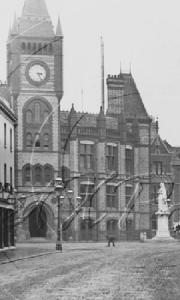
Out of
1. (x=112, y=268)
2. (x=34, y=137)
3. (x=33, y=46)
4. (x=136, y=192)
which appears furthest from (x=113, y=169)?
(x=112, y=268)

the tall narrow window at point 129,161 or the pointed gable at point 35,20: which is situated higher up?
the pointed gable at point 35,20

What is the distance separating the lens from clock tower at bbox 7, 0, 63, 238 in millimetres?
84750

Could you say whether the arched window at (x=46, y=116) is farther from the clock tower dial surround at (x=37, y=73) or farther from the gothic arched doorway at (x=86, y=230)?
the gothic arched doorway at (x=86, y=230)

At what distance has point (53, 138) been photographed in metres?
86.0

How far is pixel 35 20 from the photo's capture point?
88188mm

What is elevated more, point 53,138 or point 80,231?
point 53,138

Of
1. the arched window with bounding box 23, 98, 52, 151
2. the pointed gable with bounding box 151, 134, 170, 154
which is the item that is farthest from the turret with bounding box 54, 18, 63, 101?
the pointed gable with bounding box 151, 134, 170, 154

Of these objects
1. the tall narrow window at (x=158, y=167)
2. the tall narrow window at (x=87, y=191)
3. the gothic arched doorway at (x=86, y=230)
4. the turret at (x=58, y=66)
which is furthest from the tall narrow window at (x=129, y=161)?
A: the turret at (x=58, y=66)

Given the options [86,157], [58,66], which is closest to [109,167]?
[86,157]

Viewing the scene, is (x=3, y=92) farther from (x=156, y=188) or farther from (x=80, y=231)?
(x=156, y=188)

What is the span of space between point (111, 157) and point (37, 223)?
493 inches

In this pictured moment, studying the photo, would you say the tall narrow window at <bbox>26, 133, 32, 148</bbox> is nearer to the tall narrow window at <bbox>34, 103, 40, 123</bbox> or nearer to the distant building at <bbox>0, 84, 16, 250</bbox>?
the tall narrow window at <bbox>34, 103, 40, 123</bbox>

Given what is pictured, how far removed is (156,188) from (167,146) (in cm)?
1127

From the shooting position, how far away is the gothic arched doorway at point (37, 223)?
278 ft
